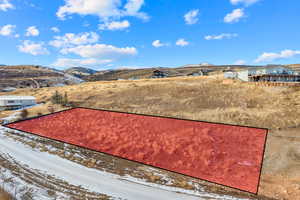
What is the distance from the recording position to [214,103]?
97.2 feet

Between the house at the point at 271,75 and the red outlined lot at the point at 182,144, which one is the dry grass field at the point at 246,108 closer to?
the red outlined lot at the point at 182,144

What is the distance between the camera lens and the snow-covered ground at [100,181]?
33.8ft

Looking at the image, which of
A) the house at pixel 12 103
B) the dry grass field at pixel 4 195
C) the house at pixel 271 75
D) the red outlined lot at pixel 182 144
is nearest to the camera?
the dry grass field at pixel 4 195

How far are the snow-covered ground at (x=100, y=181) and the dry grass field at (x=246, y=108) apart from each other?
5.90 m

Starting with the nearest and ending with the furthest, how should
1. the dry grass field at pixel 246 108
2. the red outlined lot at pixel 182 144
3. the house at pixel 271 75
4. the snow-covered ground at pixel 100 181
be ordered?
1. the red outlined lot at pixel 182 144
2. the snow-covered ground at pixel 100 181
3. the dry grass field at pixel 246 108
4. the house at pixel 271 75

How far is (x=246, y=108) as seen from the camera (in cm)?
2617

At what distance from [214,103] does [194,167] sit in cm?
2093

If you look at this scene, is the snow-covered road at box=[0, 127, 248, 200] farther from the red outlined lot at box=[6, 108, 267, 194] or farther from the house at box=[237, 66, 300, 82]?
the house at box=[237, 66, 300, 82]

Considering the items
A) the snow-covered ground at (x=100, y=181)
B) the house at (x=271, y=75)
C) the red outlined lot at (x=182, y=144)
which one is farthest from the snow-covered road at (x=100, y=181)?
the house at (x=271, y=75)

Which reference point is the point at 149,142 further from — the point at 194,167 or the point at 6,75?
the point at 6,75

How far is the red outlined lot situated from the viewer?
10070mm

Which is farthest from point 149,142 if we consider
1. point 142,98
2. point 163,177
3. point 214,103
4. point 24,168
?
point 142,98

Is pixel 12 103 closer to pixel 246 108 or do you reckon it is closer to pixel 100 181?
pixel 100 181

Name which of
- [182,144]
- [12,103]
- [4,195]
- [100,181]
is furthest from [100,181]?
[12,103]
